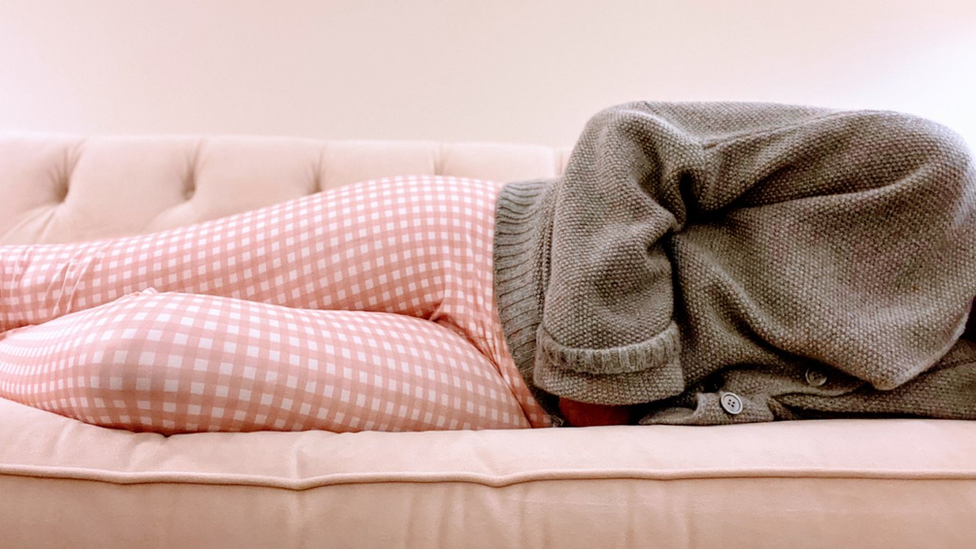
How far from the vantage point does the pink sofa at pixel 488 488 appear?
479 mm

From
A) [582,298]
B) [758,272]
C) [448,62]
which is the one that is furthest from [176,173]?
[758,272]

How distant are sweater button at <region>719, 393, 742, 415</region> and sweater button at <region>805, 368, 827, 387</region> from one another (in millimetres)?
85

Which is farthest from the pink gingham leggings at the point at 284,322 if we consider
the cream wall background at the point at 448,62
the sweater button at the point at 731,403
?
the cream wall background at the point at 448,62

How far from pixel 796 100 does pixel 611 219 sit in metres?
0.85

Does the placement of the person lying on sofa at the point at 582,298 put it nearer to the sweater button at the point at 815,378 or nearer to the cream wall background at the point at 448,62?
the sweater button at the point at 815,378

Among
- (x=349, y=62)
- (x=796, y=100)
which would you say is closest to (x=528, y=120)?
(x=349, y=62)

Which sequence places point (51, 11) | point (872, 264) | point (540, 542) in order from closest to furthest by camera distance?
point (540, 542), point (872, 264), point (51, 11)

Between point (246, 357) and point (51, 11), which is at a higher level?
point (51, 11)

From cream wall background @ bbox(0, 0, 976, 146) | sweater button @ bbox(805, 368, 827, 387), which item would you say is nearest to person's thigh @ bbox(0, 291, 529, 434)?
sweater button @ bbox(805, 368, 827, 387)

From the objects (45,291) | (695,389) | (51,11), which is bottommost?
(695,389)

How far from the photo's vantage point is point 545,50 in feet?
4.12

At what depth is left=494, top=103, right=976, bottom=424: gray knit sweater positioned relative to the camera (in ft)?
2.10

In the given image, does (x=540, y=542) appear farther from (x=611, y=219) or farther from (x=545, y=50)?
(x=545, y=50)

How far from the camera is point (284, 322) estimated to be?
0.63 meters
